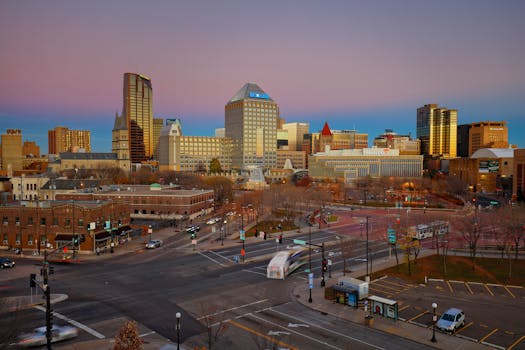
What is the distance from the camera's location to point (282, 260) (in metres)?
46.0

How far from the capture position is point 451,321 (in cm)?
3014

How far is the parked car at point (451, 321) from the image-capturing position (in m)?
29.9

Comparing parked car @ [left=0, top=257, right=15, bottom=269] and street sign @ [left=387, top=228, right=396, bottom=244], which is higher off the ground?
street sign @ [left=387, top=228, right=396, bottom=244]

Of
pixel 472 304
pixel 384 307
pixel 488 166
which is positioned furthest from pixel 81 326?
pixel 488 166

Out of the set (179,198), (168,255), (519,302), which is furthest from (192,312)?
(179,198)

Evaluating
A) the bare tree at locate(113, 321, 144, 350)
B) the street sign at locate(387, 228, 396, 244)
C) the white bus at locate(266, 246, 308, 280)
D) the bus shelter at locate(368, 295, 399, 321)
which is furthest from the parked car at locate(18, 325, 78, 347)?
the street sign at locate(387, 228, 396, 244)

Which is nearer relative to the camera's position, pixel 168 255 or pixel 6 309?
pixel 6 309

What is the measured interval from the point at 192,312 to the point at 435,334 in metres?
19.2

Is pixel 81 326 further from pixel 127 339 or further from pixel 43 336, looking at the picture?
pixel 127 339

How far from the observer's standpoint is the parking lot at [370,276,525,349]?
2969 centimetres

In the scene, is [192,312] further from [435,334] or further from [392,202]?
[392,202]

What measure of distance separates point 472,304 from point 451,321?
300 inches

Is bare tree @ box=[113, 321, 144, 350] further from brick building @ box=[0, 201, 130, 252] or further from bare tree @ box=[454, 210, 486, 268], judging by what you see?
bare tree @ box=[454, 210, 486, 268]

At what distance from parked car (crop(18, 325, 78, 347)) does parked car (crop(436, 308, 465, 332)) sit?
2698cm
